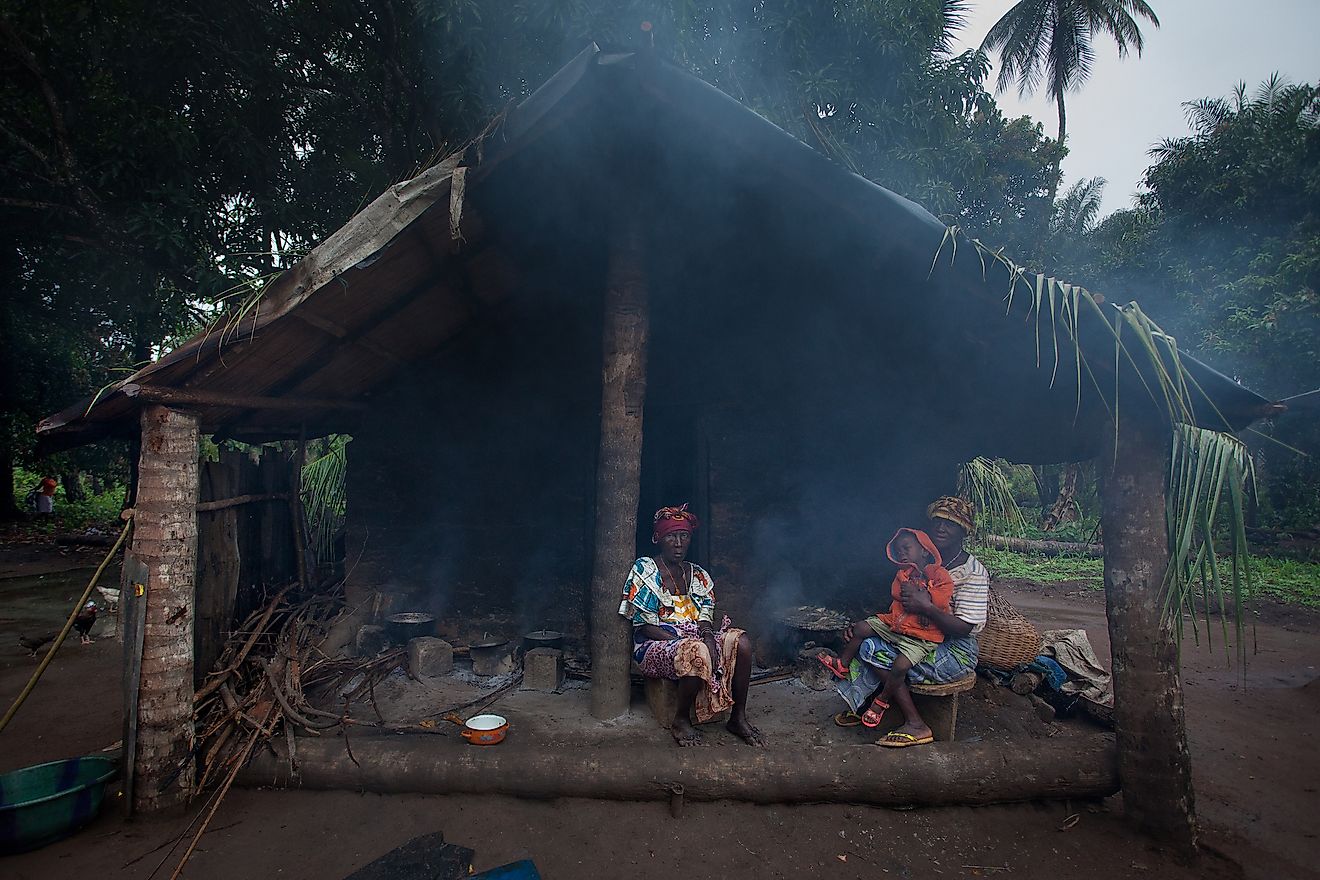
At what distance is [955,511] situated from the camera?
3.92 meters

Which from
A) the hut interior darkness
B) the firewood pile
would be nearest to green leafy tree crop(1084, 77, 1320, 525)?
the hut interior darkness

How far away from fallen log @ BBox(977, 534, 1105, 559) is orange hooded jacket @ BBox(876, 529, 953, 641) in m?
12.1

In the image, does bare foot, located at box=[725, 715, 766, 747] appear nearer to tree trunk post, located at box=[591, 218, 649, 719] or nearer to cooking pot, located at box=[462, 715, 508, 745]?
tree trunk post, located at box=[591, 218, 649, 719]

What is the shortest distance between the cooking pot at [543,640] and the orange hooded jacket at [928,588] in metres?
2.82

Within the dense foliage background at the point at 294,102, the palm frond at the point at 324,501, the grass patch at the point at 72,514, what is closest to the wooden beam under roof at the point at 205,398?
the dense foliage background at the point at 294,102

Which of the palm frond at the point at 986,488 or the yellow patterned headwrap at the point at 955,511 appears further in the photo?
the palm frond at the point at 986,488

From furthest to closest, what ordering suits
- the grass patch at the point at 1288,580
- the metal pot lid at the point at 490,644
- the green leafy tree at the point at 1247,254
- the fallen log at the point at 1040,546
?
the fallen log at the point at 1040,546 → the green leafy tree at the point at 1247,254 → the grass patch at the point at 1288,580 → the metal pot lid at the point at 490,644

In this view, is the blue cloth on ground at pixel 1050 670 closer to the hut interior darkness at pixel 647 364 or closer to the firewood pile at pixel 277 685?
the hut interior darkness at pixel 647 364

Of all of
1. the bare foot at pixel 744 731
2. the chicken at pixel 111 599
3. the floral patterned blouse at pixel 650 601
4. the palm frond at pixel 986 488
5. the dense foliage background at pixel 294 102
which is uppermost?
the dense foliage background at pixel 294 102

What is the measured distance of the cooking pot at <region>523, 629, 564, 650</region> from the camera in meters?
5.43

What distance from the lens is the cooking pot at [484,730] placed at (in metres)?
3.67

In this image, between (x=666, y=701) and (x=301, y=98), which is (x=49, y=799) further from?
(x=301, y=98)

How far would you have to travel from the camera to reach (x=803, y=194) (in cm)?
346

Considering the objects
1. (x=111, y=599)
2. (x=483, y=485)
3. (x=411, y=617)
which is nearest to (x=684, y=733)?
(x=411, y=617)
